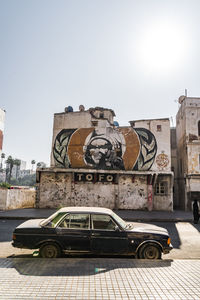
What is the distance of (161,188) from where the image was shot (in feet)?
63.3

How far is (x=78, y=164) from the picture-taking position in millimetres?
20172

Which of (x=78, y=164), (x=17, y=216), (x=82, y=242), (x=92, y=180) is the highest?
(x=78, y=164)

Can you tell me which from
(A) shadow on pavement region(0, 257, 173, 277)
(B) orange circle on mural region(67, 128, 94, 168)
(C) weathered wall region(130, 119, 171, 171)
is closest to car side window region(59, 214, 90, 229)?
(A) shadow on pavement region(0, 257, 173, 277)

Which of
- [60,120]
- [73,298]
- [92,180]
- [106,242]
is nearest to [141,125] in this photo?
[92,180]

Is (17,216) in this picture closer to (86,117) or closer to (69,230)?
(69,230)

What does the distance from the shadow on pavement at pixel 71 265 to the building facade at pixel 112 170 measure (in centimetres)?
1365

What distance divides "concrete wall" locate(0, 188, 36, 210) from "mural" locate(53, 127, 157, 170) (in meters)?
4.39

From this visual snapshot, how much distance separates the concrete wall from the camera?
55.4 feet

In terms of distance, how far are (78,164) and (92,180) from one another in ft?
7.16

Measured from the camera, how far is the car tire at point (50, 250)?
5.60 m

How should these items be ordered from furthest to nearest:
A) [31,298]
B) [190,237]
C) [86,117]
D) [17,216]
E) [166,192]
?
[86,117] < [166,192] < [17,216] < [190,237] < [31,298]

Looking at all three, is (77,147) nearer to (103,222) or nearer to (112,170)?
(112,170)

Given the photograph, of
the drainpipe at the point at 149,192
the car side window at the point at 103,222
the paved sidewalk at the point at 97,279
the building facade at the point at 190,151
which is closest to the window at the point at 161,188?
the drainpipe at the point at 149,192

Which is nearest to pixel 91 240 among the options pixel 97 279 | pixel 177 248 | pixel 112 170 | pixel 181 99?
pixel 97 279
